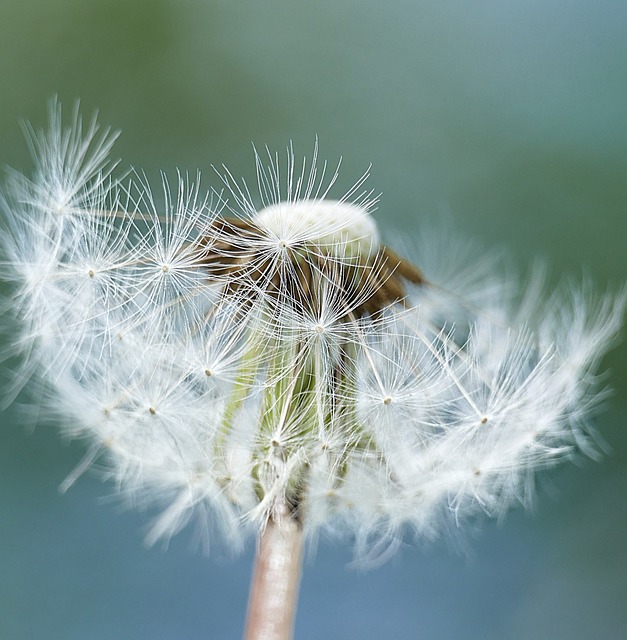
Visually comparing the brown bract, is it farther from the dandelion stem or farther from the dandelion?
the dandelion stem

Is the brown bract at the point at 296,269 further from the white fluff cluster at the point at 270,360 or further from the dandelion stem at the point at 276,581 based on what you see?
the dandelion stem at the point at 276,581

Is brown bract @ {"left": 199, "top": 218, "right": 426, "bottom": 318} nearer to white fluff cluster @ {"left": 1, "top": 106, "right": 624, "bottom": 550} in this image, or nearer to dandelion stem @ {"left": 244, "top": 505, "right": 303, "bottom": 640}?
white fluff cluster @ {"left": 1, "top": 106, "right": 624, "bottom": 550}

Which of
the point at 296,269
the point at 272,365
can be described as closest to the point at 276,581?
the point at 272,365

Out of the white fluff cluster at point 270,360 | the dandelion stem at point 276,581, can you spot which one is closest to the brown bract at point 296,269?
the white fluff cluster at point 270,360

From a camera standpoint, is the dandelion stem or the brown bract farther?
the brown bract

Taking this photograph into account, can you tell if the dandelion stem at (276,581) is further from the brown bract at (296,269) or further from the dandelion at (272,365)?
the brown bract at (296,269)

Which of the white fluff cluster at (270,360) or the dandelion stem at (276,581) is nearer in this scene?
the dandelion stem at (276,581)

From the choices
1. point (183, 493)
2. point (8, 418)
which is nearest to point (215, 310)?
point (183, 493)

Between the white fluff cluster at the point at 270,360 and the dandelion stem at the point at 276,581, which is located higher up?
the white fluff cluster at the point at 270,360

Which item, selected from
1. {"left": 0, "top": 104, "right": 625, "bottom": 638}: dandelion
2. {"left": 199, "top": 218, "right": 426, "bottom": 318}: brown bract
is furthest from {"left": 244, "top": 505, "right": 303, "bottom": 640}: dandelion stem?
{"left": 199, "top": 218, "right": 426, "bottom": 318}: brown bract

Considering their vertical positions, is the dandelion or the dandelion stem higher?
the dandelion
